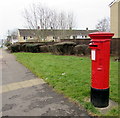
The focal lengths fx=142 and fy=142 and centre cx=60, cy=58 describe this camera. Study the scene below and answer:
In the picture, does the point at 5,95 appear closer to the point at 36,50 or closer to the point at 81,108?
the point at 81,108

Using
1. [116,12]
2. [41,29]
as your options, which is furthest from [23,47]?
[116,12]

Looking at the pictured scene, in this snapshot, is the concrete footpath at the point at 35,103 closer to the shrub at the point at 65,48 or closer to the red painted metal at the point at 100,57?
the red painted metal at the point at 100,57

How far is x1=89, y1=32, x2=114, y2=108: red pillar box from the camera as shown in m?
2.99

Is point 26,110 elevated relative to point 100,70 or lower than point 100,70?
lower

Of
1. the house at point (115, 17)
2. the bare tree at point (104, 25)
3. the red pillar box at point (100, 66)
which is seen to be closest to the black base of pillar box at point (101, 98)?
the red pillar box at point (100, 66)

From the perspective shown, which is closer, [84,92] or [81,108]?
[81,108]

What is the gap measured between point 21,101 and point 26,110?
1.89 ft

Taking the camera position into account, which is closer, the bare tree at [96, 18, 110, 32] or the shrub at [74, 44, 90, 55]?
the shrub at [74, 44, 90, 55]

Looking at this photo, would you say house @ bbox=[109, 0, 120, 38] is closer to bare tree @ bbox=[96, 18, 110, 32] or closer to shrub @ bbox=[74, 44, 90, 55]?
shrub @ bbox=[74, 44, 90, 55]

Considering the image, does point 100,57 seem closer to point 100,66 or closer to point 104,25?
point 100,66

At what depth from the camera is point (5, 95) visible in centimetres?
416

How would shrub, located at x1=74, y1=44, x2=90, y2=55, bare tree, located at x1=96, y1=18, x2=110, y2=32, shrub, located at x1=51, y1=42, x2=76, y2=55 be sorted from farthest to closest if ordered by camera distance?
bare tree, located at x1=96, y1=18, x2=110, y2=32 < shrub, located at x1=51, y1=42, x2=76, y2=55 < shrub, located at x1=74, y1=44, x2=90, y2=55

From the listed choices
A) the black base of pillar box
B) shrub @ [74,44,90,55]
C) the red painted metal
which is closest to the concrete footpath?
the black base of pillar box

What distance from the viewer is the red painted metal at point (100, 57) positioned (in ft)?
9.79
